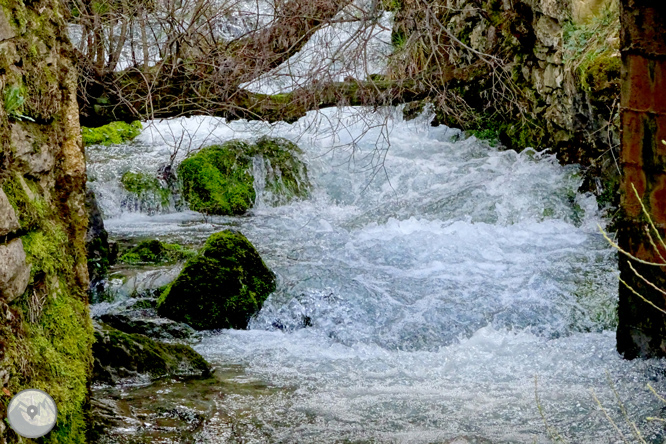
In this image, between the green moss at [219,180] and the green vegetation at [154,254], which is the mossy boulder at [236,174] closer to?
the green moss at [219,180]

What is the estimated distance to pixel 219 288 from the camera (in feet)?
22.4

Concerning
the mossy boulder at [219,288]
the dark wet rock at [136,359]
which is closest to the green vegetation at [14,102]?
the dark wet rock at [136,359]

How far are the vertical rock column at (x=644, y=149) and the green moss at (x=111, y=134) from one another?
9.19 meters

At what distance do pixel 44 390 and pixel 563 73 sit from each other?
8.47 m

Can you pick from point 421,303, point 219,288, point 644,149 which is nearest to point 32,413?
point 644,149

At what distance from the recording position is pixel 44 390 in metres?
2.48

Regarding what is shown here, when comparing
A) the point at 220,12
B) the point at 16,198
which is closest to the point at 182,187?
the point at 220,12

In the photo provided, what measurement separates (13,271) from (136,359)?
2808 millimetres

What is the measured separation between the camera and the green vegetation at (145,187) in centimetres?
1064

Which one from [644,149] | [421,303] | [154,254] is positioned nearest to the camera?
[644,149]

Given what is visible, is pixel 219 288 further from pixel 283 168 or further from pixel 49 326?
pixel 283 168

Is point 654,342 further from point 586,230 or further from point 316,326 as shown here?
point 586,230

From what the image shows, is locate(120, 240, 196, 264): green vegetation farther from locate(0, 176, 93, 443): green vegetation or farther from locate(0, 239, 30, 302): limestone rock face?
locate(0, 239, 30, 302): limestone rock face

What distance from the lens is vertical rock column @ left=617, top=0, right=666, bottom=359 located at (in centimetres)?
440
